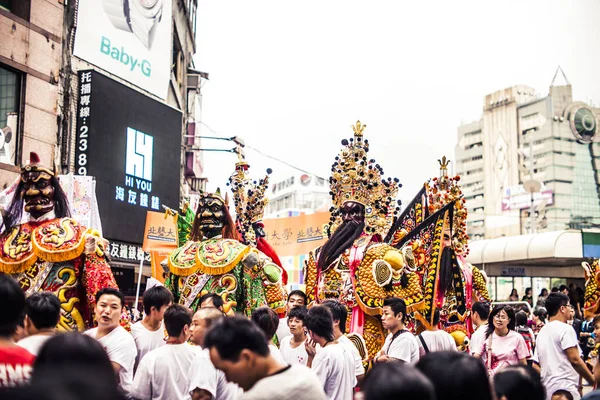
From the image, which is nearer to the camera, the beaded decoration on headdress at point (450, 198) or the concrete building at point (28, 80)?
the beaded decoration on headdress at point (450, 198)

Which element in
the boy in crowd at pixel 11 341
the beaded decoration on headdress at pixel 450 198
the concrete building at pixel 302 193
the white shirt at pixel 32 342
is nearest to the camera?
the boy in crowd at pixel 11 341

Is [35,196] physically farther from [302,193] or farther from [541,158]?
[302,193]

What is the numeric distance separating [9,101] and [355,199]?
783cm

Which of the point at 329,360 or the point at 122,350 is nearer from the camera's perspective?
the point at 122,350

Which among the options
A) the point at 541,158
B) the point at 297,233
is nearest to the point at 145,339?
the point at 297,233

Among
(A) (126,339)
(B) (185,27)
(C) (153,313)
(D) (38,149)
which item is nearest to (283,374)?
(A) (126,339)

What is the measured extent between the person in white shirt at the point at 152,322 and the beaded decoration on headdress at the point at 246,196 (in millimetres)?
4266

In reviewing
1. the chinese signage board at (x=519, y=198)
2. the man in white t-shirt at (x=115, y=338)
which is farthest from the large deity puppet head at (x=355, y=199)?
the chinese signage board at (x=519, y=198)

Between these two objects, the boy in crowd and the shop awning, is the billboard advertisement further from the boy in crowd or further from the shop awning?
the boy in crowd

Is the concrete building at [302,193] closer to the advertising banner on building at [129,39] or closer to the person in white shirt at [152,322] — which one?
the advertising banner on building at [129,39]

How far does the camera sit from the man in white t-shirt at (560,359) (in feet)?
23.3

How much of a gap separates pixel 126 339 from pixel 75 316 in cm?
141

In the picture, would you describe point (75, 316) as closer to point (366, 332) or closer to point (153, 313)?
point (153, 313)

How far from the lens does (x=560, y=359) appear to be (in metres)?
7.19
